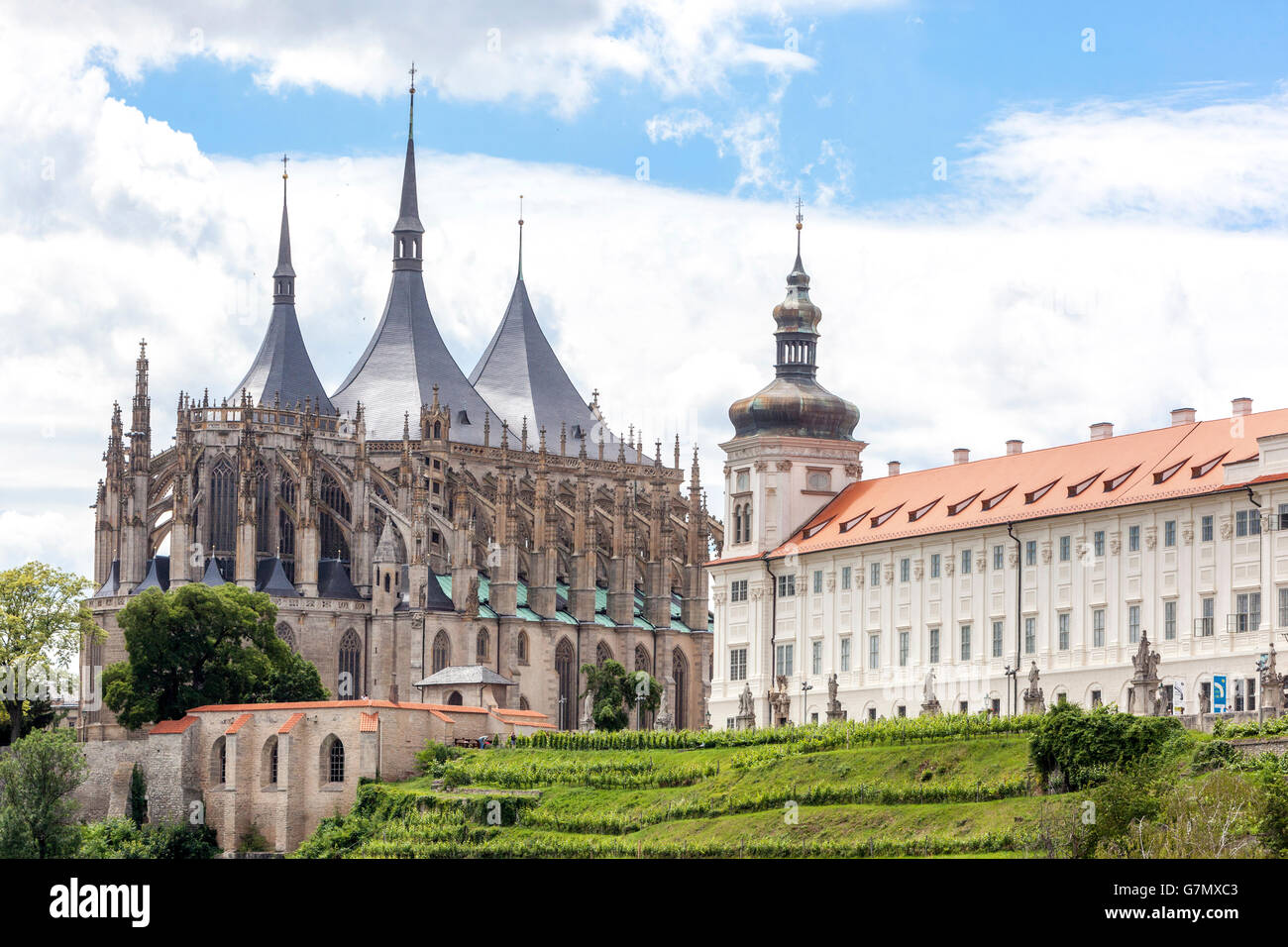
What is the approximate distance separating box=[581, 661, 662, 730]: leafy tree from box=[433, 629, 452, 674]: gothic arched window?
1107cm

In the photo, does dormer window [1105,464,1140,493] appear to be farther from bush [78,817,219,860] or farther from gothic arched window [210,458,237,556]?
gothic arched window [210,458,237,556]

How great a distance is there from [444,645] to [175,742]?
90.9 feet

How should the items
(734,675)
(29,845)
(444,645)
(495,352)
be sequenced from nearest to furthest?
(29,845) < (734,675) < (444,645) < (495,352)

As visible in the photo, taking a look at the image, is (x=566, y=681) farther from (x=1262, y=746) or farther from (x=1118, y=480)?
(x=1262, y=746)

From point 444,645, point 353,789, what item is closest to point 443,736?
point 353,789

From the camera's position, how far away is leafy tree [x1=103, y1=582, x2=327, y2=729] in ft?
340

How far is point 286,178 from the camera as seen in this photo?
14262 centimetres

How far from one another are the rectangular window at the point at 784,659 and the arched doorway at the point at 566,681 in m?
29.9

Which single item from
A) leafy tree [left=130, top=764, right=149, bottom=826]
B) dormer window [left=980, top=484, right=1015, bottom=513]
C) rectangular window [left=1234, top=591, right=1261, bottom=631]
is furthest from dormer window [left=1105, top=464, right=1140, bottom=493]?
leafy tree [left=130, top=764, right=149, bottom=826]

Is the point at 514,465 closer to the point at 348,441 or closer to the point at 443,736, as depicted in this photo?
the point at 348,441

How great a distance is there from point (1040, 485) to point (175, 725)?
33401 mm

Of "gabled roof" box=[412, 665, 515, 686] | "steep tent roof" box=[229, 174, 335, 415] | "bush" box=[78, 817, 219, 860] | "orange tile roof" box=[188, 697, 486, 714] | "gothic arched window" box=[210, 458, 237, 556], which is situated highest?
"steep tent roof" box=[229, 174, 335, 415]

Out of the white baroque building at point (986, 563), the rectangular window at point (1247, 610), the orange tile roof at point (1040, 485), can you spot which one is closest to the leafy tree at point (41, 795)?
the white baroque building at point (986, 563)

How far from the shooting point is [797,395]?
106062 mm
